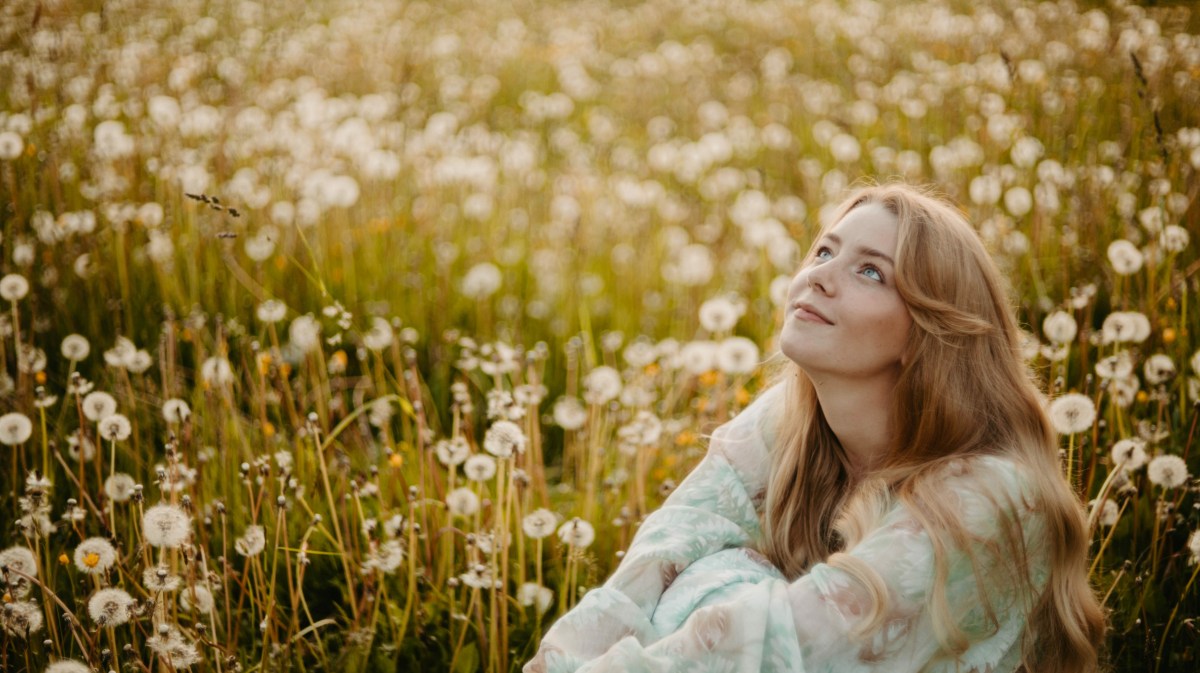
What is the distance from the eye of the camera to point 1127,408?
291 cm

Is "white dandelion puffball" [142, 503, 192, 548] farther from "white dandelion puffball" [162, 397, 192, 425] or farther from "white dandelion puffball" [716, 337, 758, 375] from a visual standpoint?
"white dandelion puffball" [716, 337, 758, 375]

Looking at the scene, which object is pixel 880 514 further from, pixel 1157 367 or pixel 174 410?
pixel 174 410

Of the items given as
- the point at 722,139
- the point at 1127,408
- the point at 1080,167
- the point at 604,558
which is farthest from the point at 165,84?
the point at 1127,408

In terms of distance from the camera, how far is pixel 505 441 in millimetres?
2154

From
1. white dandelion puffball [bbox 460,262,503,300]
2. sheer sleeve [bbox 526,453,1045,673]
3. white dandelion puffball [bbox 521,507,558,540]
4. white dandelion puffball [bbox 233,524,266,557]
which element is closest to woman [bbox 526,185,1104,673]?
sheer sleeve [bbox 526,453,1045,673]

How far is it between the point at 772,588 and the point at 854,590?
0.14 meters

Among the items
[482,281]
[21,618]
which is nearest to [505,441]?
[21,618]

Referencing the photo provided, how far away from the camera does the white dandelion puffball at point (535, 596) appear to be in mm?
2389

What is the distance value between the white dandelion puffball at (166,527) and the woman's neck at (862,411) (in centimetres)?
132

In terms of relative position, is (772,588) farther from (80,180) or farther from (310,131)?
(310,131)

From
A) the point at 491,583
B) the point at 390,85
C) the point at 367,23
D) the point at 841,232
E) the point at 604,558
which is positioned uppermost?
the point at 367,23

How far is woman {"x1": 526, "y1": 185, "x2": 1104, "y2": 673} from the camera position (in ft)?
5.65

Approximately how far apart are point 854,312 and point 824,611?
59 cm

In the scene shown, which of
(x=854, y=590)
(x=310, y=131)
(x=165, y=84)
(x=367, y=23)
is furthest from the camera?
(x=367, y=23)
